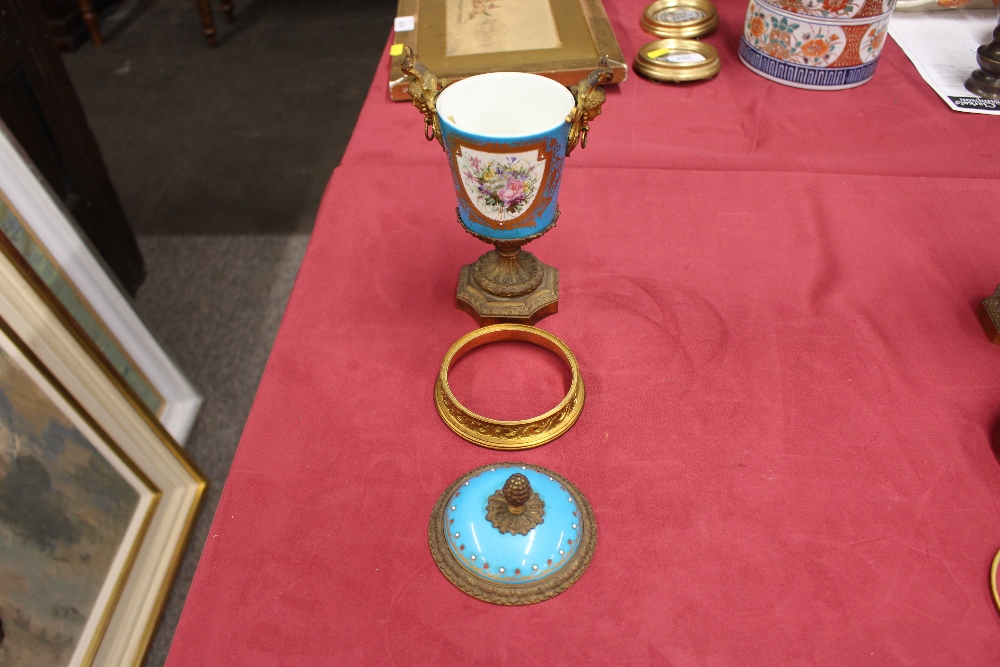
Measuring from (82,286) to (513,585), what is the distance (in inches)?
44.3

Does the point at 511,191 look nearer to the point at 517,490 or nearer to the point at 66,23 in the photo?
the point at 517,490

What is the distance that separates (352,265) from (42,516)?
64 centimetres

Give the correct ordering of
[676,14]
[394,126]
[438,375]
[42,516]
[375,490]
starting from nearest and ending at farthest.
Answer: [375,490]
[438,375]
[42,516]
[394,126]
[676,14]

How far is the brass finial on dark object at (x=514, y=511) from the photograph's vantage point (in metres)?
0.69

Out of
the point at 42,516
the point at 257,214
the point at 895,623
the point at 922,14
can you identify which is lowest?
the point at 257,214

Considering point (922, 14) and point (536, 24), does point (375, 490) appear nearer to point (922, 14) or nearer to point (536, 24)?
point (536, 24)

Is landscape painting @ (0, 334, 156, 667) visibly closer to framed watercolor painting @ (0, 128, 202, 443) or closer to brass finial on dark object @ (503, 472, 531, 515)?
framed watercolor painting @ (0, 128, 202, 443)

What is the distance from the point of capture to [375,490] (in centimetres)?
79

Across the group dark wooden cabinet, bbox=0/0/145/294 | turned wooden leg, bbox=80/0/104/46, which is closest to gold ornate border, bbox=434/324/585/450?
dark wooden cabinet, bbox=0/0/145/294

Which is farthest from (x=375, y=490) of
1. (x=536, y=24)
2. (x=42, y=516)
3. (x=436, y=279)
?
(x=536, y=24)

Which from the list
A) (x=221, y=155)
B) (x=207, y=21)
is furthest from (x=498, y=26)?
(x=207, y=21)

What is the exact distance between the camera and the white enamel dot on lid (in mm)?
839

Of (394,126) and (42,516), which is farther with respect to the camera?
(394,126)

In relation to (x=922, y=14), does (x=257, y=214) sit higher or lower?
lower
